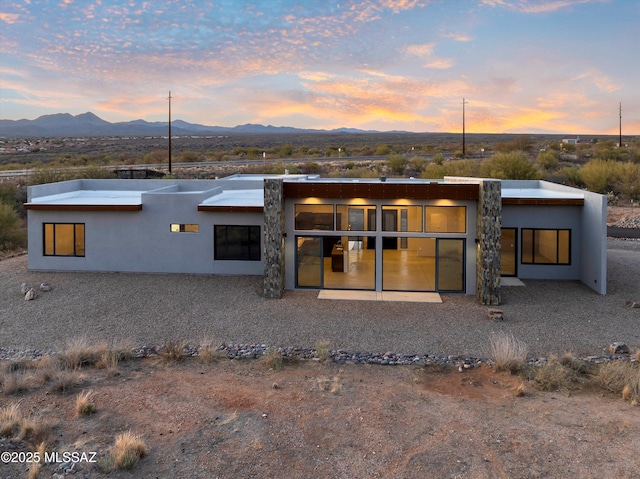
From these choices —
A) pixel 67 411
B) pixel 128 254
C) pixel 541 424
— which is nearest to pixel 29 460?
pixel 67 411

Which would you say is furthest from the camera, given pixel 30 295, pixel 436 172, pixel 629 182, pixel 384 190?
pixel 436 172

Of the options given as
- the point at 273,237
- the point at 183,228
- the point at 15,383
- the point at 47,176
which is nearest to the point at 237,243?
the point at 183,228

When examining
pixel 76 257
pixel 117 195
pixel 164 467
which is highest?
pixel 117 195

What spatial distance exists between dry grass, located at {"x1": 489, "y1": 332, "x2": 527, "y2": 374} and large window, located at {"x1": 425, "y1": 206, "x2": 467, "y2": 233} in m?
5.07

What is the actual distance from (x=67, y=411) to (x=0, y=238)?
20.8m

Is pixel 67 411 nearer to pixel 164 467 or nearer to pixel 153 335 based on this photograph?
pixel 164 467

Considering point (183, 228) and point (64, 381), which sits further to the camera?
point (183, 228)

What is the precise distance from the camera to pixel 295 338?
1306 cm

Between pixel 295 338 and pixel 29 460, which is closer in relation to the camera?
pixel 29 460

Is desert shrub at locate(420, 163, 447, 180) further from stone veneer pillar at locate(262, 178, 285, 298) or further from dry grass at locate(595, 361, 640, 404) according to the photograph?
dry grass at locate(595, 361, 640, 404)

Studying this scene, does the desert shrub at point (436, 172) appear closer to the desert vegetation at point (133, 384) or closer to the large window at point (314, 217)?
the large window at point (314, 217)

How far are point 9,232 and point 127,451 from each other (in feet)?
76.0

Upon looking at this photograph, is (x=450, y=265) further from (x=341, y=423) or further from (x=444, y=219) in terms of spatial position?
(x=341, y=423)

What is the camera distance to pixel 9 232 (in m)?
26.7
